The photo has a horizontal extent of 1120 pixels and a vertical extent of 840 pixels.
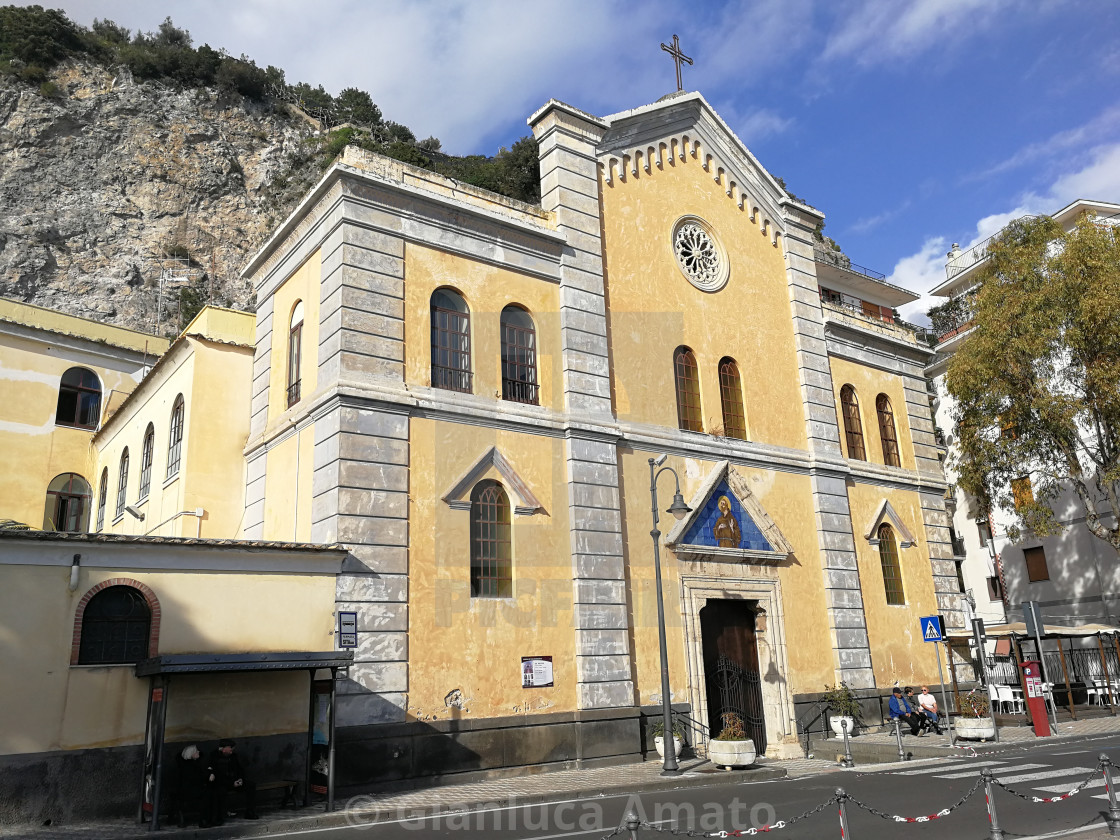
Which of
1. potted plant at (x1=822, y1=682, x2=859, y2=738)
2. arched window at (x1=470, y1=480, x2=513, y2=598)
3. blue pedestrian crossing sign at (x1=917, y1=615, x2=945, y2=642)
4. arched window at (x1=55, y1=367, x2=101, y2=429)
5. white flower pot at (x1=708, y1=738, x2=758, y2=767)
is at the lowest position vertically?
white flower pot at (x1=708, y1=738, x2=758, y2=767)

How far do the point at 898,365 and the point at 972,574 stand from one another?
21395 mm

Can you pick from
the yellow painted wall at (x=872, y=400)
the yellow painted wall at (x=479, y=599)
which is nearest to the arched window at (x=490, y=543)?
the yellow painted wall at (x=479, y=599)

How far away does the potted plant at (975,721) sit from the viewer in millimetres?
18734

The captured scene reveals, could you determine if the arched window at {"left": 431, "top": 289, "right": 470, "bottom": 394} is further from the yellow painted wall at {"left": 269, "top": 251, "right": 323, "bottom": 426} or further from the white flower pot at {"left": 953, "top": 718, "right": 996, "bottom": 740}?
the white flower pot at {"left": 953, "top": 718, "right": 996, "bottom": 740}

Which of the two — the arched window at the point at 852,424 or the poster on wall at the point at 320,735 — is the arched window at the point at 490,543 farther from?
the arched window at the point at 852,424

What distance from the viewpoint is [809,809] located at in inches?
439

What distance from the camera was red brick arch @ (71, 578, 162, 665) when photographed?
11688 millimetres

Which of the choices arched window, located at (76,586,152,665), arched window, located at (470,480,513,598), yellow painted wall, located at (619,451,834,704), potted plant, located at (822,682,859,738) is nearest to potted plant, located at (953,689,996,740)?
potted plant, located at (822,682,859,738)

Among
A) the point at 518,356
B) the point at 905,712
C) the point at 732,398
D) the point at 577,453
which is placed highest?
the point at 732,398

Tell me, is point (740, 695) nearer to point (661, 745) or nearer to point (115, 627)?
point (661, 745)

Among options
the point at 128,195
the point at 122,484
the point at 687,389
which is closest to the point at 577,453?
the point at 687,389

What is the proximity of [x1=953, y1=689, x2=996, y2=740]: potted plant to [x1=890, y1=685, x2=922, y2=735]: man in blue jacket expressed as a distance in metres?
1.39

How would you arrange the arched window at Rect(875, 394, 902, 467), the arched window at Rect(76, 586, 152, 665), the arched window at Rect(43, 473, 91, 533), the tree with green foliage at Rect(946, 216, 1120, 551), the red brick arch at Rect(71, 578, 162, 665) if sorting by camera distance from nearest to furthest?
the red brick arch at Rect(71, 578, 162, 665), the arched window at Rect(76, 586, 152, 665), the tree with green foliage at Rect(946, 216, 1120, 551), the arched window at Rect(875, 394, 902, 467), the arched window at Rect(43, 473, 91, 533)

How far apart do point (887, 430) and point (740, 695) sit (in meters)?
10.6
